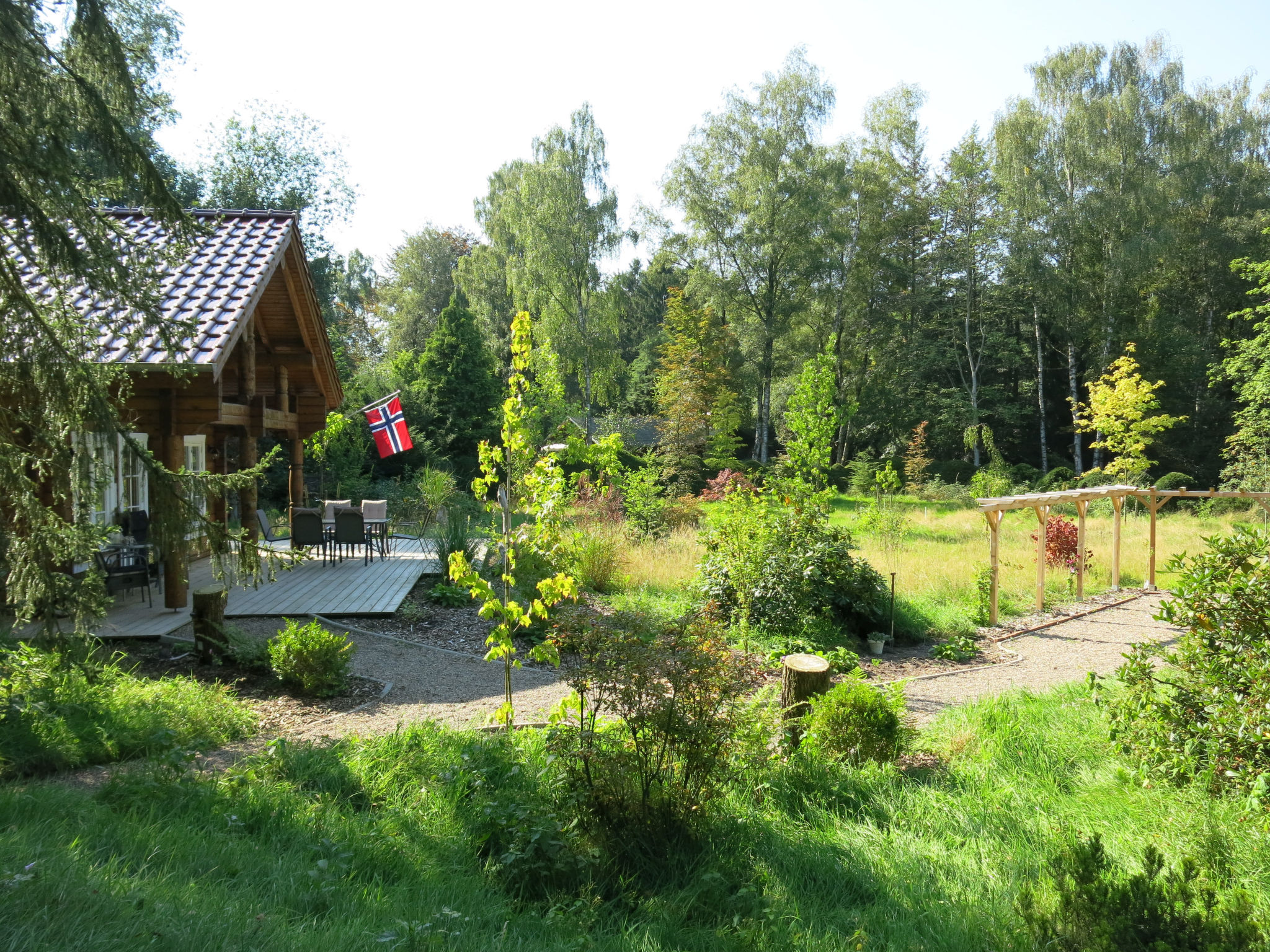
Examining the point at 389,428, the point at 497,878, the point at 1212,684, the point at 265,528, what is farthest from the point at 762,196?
the point at 497,878

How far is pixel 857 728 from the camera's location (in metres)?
5.04

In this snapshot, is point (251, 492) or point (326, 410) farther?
point (326, 410)

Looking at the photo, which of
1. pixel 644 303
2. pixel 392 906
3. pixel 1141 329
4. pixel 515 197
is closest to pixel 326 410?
pixel 392 906

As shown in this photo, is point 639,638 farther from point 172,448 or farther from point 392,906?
point 172,448

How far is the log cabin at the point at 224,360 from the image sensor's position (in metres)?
7.60

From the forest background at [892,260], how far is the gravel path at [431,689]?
56.9ft

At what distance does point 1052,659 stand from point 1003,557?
637cm

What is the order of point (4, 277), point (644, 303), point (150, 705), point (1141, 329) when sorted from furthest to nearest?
point (644, 303) < point (1141, 329) < point (150, 705) < point (4, 277)

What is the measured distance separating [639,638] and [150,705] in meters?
3.55

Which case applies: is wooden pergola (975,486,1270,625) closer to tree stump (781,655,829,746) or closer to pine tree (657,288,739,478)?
tree stump (781,655,829,746)

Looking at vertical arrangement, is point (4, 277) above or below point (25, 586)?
above

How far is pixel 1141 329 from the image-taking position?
29.9m

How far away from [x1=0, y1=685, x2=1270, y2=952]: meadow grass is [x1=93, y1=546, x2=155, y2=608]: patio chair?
499 cm

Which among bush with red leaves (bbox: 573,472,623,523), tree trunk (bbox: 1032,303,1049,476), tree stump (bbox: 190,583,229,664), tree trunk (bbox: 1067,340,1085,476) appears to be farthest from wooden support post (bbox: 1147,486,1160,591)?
tree trunk (bbox: 1032,303,1049,476)
